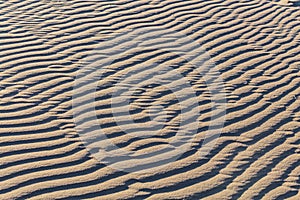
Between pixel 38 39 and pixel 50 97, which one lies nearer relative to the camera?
pixel 50 97

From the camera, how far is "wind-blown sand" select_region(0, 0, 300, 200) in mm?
4633

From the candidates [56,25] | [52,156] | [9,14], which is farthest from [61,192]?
[9,14]

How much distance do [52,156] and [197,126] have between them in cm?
157

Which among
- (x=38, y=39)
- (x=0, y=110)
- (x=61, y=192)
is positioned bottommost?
(x=61, y=192)

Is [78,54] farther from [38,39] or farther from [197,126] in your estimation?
[197,126]

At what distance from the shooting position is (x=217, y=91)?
6.21 meters

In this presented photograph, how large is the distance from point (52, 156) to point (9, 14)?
12.3ft

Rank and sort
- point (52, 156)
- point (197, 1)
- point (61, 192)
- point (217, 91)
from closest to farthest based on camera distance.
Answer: point (61, 192), point (52, 156), point (217, 91), point (197, 1)

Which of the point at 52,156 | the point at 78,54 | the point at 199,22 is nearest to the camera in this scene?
the point at 52,156

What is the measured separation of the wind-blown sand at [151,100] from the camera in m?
4.63

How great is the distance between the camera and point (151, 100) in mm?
Answer: 5902

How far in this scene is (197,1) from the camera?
9.15 metres

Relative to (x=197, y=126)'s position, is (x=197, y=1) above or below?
above

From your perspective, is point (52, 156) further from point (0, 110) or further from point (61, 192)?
point (0, 110)
